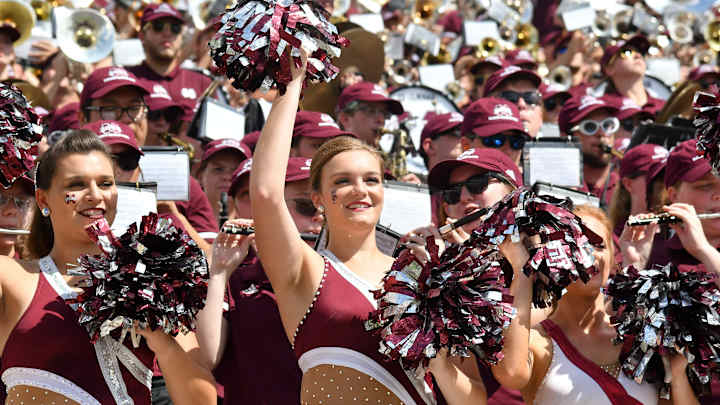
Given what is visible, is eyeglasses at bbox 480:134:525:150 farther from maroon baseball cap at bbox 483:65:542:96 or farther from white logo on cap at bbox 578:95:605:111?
maroon baseball cap at bbox 483:65:542:96

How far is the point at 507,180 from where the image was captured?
5.18 meters

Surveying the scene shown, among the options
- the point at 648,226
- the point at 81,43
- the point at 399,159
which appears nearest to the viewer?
the point at 648,226

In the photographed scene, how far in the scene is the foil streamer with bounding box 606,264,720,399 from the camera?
3.99 m

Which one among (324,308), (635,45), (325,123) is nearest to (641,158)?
(325,123)

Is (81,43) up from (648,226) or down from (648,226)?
up

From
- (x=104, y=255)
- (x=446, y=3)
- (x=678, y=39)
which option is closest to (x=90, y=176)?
(x=104, y=255)

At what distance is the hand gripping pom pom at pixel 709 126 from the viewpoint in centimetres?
458

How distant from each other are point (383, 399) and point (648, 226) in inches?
74.8

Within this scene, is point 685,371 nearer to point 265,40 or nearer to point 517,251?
point 517,251

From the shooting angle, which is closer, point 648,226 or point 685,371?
point 685,371

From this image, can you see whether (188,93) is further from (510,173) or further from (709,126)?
(709,126)

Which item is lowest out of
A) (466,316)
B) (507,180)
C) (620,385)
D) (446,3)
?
(620,385)

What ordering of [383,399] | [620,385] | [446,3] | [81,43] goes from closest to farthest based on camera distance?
[383,399] → [620,385] → [81,43] → [446,3]

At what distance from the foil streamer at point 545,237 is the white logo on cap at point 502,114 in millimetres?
3065
